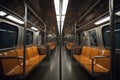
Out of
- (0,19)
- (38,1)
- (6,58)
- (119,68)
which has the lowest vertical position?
(119,68)

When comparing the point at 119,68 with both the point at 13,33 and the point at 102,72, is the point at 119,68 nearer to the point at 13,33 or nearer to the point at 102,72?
the point at 102,72

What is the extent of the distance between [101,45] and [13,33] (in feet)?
10.7

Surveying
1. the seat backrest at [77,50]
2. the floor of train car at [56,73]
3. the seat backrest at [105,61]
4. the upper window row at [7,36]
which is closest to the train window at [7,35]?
the upper window row at [7,36]

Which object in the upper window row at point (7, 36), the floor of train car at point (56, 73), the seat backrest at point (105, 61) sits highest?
the upper window row at point (7, 36)

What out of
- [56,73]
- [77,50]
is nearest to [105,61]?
[56,73]

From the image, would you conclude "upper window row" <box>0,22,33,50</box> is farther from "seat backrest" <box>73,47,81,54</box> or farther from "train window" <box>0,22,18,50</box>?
"seat backrest" <box>73,47,81,54</box>

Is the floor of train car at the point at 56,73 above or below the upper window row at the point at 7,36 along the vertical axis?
below

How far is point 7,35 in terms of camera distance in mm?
4027

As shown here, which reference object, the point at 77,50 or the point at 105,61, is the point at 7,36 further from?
the point at 77,50

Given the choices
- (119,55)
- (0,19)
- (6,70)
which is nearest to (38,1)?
(0,19)

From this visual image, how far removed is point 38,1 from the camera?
367 centimetres

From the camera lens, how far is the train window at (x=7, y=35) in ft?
11.9

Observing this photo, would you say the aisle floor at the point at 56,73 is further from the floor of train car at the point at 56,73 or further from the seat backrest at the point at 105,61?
the seat backrest at the point at 105,61

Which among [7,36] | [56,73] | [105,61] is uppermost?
[7,36]
